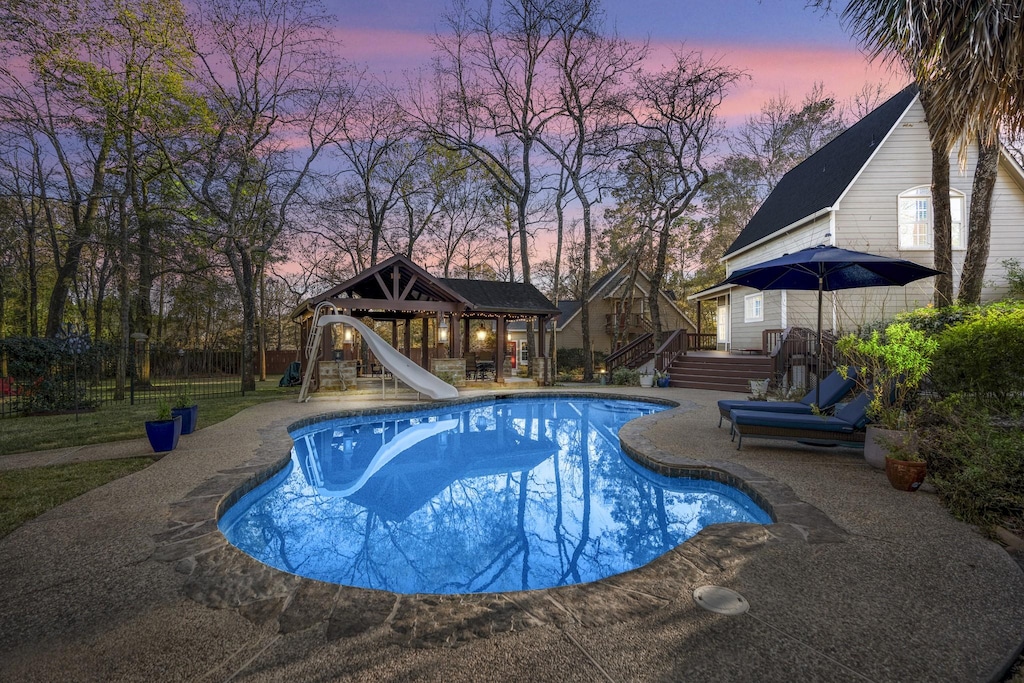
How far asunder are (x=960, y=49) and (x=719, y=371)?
10.4m

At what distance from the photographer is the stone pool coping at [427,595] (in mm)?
2365

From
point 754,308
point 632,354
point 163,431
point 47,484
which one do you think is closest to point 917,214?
point 754,308

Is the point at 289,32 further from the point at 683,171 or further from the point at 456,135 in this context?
the point at 683,171

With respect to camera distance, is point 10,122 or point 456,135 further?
point 456,135

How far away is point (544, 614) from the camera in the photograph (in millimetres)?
2447

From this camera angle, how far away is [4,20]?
9.24 meters

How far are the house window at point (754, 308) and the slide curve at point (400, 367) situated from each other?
10902mm

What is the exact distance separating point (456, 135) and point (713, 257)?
718 inches

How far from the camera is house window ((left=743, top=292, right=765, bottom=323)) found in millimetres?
15168

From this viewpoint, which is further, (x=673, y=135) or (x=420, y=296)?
(x=673, y=135)

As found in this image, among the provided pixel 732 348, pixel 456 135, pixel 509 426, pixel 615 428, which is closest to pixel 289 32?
pixel 456 135

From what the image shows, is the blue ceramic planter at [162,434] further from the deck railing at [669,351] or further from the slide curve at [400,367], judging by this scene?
the deck railing at [669,351]

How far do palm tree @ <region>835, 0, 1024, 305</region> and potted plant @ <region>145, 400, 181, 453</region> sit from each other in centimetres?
1090

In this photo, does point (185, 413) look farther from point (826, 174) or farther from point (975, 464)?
Answer: point (826, 174)
